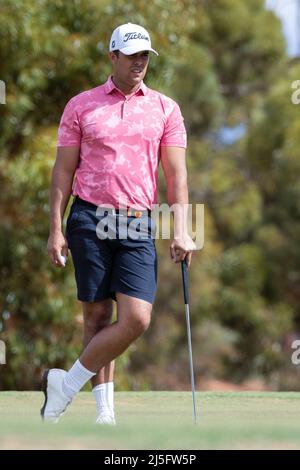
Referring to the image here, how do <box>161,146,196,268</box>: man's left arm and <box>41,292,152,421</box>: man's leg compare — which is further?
<box>161,146,196,268</box>: man's left arm

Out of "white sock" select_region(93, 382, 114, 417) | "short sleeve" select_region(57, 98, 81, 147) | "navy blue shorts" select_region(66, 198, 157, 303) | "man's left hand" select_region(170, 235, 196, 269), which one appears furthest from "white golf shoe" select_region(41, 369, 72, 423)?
"short sleeve" select_region(57, 98, 81, 147)

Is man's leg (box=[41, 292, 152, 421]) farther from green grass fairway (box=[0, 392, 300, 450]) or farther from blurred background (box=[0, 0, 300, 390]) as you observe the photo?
blurred background (box=[0, 0, 300, 390])

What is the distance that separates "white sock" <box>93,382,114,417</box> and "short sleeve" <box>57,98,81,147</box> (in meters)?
1.30

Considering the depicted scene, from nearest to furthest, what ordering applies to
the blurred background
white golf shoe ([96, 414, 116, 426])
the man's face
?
1. white golf shoe ([96, 414, 116, 426])
2. the man's face
3. the blurred background

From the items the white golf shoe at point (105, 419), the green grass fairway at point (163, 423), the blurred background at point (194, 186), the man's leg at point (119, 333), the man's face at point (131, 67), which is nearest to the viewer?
the green grass fairway at point (163, 423)

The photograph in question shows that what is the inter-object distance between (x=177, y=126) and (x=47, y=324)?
10.4 metres

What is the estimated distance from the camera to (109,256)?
6.70 m

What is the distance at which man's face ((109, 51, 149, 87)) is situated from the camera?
669cm

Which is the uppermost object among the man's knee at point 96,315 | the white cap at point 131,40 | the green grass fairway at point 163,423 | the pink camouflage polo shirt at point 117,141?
the white cap at point 131,40

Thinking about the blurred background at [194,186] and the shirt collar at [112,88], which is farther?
the blurred background at [194,186]

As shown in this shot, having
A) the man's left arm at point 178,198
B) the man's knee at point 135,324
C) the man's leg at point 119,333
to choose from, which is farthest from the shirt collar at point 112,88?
the man's knee at point 135,324

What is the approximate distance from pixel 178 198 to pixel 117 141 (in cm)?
46

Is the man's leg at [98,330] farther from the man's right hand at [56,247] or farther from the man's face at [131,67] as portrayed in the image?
the man's face at [131,67]

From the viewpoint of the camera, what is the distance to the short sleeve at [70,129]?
671 centimetres
